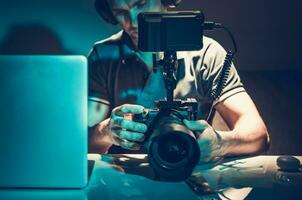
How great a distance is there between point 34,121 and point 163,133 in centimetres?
24

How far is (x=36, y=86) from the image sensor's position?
947mm

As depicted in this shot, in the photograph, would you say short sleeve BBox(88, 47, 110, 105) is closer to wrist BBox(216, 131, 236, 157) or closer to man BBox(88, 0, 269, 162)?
man BBox(88, 0, 269, 162)

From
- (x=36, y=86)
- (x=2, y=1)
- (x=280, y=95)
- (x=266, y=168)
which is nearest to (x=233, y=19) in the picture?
(x=280, y=95)

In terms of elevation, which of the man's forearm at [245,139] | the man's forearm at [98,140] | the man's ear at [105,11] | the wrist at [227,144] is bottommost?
the man's forearm at [98,140]

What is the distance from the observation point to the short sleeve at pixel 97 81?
153 cm

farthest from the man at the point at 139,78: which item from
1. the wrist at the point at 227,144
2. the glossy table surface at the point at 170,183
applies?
the glossy table surface at the point at 170,183

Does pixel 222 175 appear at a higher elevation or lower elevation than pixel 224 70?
lower

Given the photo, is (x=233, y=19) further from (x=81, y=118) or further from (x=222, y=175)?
(x=81, y=118)

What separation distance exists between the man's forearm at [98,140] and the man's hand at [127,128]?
1.04 feet

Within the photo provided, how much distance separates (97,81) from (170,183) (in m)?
0.60

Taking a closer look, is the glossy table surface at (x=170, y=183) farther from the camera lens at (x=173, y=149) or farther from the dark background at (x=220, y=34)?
the dark background at (x=220, y=34)

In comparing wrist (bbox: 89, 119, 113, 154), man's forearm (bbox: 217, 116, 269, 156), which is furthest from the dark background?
wrist (bbox: 89, 119, 113, 154)

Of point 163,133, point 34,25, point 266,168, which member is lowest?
point 266,168

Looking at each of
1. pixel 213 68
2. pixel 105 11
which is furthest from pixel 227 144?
pixel 105 11
